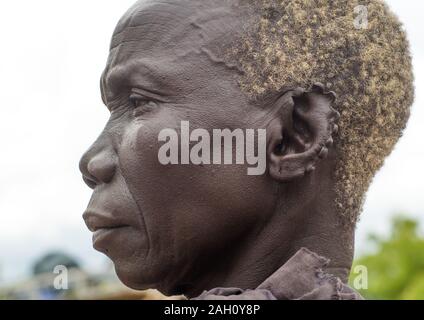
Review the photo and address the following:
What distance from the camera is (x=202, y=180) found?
3.43 meters

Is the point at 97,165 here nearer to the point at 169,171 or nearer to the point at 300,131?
the point at 169,171

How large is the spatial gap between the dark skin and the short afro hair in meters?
0.06

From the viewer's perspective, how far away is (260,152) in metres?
3.46

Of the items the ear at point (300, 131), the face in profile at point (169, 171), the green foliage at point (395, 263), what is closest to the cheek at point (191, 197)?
the face in profile at point (169, 171)

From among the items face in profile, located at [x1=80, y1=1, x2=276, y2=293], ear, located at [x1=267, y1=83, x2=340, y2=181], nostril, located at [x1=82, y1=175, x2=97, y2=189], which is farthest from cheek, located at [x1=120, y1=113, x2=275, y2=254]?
nostril, located at [x1=82, y1=175, x2=97, y2=189]

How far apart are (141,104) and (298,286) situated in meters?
0.93

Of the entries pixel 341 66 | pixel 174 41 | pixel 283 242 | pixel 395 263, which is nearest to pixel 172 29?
pixel 174 41

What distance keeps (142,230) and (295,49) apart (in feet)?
2.98

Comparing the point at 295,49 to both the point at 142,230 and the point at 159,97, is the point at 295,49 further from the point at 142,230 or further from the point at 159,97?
the point at 142,230

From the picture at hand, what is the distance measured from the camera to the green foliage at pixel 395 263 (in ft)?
64.7

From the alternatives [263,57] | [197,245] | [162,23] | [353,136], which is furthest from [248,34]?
[197,245]

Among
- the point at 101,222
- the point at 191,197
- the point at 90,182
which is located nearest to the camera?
the point at 191,197

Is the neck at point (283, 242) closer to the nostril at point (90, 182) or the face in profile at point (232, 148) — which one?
the face in profile at point (232, 148)
